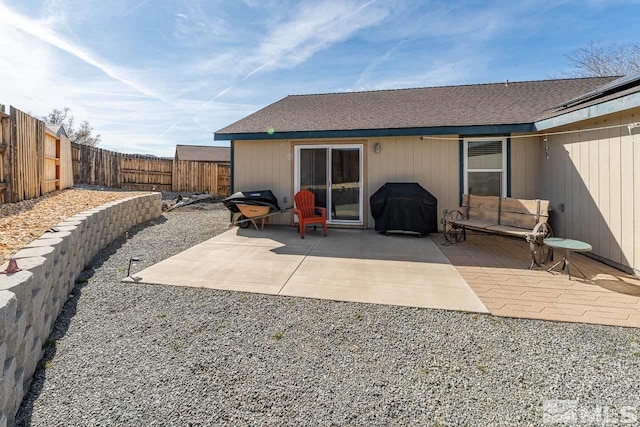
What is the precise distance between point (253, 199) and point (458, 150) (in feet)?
15.1

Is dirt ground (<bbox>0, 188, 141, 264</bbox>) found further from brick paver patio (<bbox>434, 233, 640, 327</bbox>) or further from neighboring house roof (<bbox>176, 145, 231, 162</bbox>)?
neighboring house roof (<bbox>176, 145, 231, 162</bbox>)

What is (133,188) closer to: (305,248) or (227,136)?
(227,136)

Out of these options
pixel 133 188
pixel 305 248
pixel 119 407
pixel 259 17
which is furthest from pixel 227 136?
pixel 133 188

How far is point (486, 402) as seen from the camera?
5.62 ft

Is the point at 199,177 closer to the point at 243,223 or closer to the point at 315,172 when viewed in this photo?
the point at 243,223

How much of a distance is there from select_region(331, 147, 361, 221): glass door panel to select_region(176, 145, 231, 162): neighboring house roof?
78.5 feet

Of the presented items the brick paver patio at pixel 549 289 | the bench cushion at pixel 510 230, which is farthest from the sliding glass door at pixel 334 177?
the bench cushion at pixel 510 230

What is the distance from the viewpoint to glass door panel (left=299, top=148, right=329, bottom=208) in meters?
7.35

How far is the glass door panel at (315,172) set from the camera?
7.35 m

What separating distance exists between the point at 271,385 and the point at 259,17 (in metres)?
8.17

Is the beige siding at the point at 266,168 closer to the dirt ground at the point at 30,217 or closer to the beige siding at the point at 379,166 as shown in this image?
the beige siding at the point at 379,166

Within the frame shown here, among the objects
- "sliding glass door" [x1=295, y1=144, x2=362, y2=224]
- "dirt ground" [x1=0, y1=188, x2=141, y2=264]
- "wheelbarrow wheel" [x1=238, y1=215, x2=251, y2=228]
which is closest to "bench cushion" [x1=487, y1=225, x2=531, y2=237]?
"sliding glass door" [x1=295, y1=144, x2=362, y2=224]

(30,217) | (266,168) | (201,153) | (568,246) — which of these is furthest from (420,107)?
(201,153)

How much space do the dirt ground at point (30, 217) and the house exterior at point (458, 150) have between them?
330 centimetres
